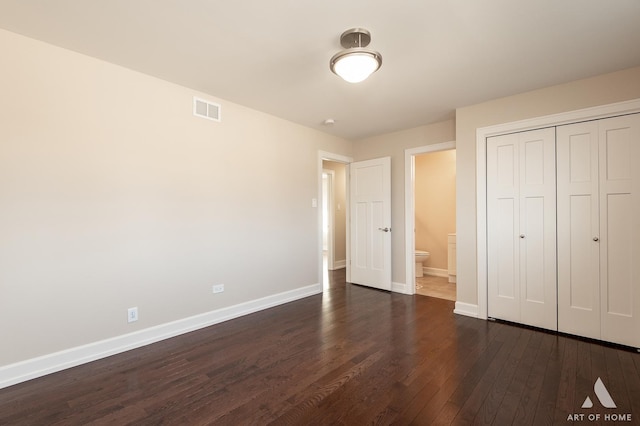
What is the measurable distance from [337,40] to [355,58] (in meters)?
0.29

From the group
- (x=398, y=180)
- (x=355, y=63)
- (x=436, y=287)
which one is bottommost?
(x=436, y=287)

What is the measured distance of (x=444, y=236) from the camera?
579 centimetres

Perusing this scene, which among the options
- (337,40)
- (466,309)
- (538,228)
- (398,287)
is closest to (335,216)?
(398,287)

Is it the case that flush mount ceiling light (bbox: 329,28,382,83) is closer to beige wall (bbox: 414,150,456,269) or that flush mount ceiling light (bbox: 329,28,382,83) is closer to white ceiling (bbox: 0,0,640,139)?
white ceiling (bbox: 0,0,640,139)

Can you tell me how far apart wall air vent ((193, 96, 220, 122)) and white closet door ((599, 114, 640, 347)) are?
13.0 feet

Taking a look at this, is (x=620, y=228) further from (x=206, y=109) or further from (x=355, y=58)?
(x=206, y=109)

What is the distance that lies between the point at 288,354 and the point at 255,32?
2620mm

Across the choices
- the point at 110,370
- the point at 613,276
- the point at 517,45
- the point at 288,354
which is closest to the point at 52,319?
the point at 110,370

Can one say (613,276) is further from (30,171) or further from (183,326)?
(30,171)

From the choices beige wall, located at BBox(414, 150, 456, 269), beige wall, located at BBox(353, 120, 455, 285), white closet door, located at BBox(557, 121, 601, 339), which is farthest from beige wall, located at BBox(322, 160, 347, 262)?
white closet door, located at BBox(557, 121, 601, 339)

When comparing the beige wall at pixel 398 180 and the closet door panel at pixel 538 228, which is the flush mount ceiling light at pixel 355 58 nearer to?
the closet door panel at pixel 538 228

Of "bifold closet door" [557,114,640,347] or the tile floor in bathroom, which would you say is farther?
the tile floor in bathroom

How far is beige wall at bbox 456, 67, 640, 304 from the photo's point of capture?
273 centimetres

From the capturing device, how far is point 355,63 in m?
2.09
